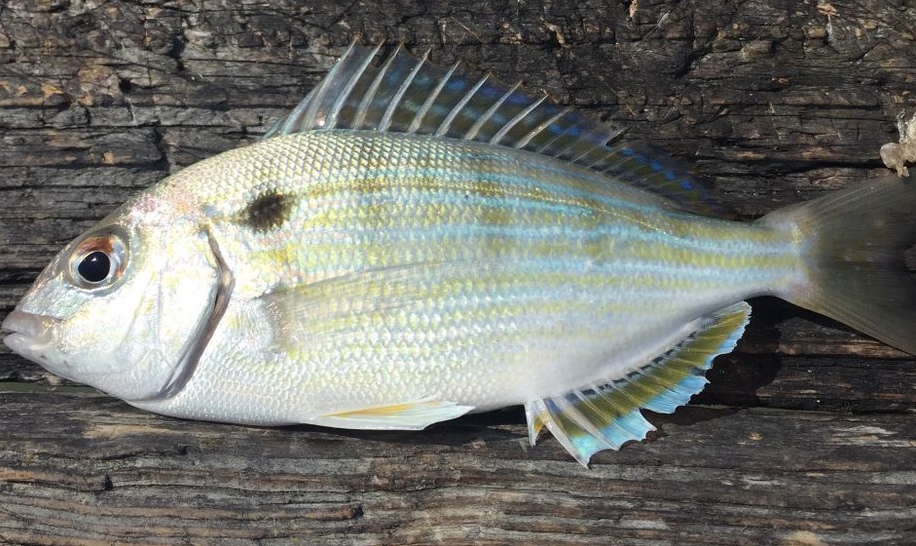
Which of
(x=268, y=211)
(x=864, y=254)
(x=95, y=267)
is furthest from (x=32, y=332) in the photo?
(x=864, y=254)

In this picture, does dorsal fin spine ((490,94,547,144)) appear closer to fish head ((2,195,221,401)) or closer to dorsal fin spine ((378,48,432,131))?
dorsal fin spine ((378,48,432,131))

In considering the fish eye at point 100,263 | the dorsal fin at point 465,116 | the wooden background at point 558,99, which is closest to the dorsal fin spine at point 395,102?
the dorsal fin at point 465,116

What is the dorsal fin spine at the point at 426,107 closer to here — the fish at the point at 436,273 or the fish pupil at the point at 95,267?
the fish at the point at 436,273

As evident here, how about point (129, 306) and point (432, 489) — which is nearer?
point (129, 306)

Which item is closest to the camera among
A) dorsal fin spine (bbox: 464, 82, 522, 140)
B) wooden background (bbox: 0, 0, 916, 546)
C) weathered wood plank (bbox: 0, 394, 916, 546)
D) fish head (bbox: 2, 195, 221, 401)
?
fish head (bbox: 2, 195, 221, 401)

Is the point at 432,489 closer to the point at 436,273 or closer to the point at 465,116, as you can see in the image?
the point at 436,273

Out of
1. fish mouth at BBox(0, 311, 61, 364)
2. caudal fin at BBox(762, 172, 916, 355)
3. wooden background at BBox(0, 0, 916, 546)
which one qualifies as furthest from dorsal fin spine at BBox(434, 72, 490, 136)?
fish mouth at BBox(0, 311, 61, 364)
